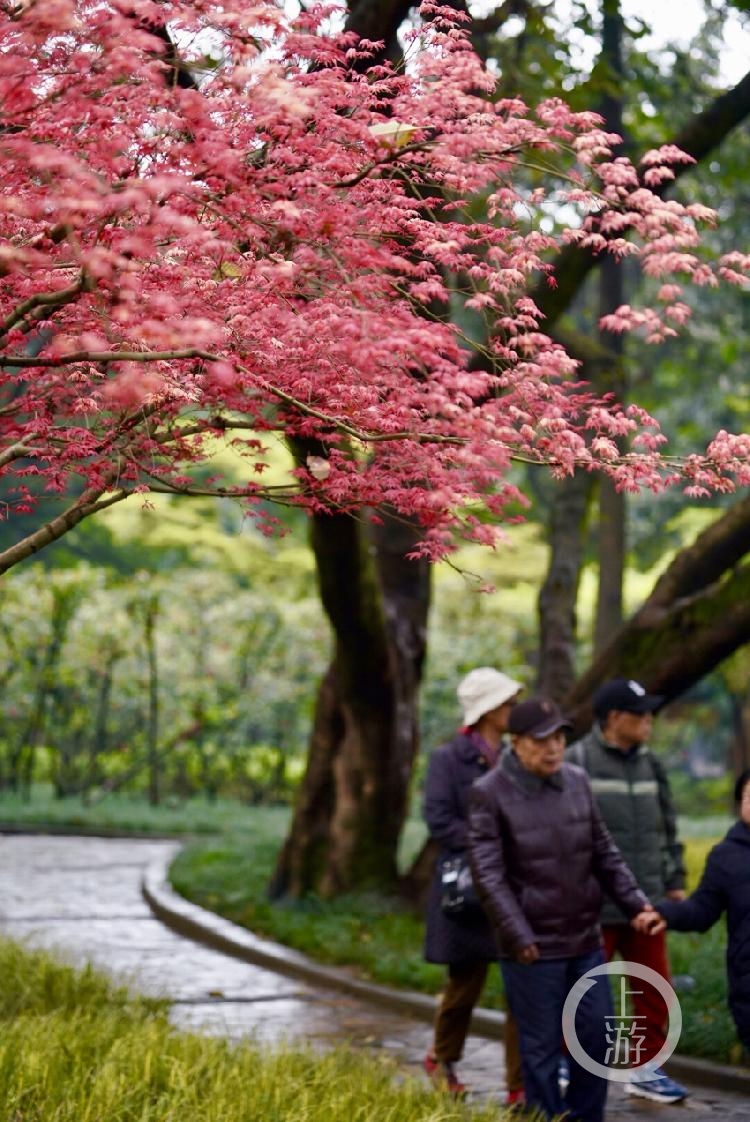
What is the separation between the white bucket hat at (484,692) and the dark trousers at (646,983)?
116cm

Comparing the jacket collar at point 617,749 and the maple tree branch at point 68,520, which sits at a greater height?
the maple tree branch at point 68,520

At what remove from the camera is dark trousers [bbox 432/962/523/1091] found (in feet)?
23.3

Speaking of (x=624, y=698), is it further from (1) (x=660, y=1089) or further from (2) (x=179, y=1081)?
(2) (x=179, y=1081)

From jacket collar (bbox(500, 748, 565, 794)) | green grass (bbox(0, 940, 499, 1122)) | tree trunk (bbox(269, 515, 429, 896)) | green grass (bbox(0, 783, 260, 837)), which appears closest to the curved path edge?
tree trunk (bbox(269, 515, 429, 896))

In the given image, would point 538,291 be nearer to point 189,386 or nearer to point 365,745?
point 365,745

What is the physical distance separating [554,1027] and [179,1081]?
1483 mm

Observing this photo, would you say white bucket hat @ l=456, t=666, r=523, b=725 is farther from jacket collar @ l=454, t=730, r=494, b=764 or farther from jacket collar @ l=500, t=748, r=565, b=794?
jacket collar @ l=500, t=748, r=565, b=794

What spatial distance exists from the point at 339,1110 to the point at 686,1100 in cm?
232

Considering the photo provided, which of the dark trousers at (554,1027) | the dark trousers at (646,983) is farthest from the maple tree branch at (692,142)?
the dark trousers at (554,1027)

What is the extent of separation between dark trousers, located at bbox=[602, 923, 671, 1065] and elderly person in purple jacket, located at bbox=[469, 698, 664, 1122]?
1.33 meters

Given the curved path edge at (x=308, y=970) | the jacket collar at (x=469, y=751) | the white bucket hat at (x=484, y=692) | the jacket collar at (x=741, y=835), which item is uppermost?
the white bucket hat at (x=484, y=692)

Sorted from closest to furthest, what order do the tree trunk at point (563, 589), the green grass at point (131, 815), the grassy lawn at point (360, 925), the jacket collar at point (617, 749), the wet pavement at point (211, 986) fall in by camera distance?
the jacket collar at point (617, 749) < the wet pavement at point (211, 986) < the grassy lawn at point (360, 925) < the tree trunk at point (563, 589) < the green grass at point (131, 815)

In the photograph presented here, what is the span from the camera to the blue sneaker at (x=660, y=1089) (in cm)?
709

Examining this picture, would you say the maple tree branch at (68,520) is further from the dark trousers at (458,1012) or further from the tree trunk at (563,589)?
the tree trunk at (563,589)
